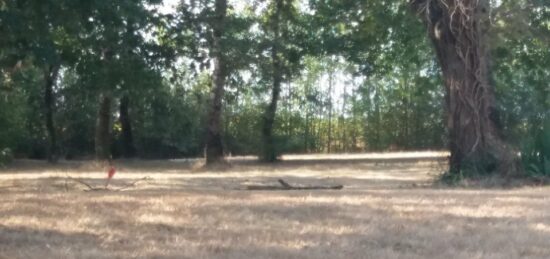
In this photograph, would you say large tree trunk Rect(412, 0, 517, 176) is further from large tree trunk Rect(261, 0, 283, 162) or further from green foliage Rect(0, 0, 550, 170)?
large tree trunk Rect(261, 0, 283, 162)

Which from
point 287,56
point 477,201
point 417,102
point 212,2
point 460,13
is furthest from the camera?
point 417,102

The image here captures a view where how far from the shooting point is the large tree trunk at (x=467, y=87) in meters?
16.3

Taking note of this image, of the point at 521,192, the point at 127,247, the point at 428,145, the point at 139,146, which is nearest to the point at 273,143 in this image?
the point at 139,146

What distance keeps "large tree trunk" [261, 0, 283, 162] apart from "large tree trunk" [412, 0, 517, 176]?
1050 cm

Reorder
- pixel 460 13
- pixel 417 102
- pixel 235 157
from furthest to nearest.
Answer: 1. pixel 417 102
2. pixel 235 157
3. pixel 460 13

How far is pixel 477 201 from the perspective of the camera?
12117 millimetres

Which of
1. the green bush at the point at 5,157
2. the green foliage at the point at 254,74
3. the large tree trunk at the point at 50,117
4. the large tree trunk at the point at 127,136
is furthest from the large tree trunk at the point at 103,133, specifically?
the large tree trunk at the point at 127,136

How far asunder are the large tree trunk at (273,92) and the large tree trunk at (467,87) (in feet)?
34.4

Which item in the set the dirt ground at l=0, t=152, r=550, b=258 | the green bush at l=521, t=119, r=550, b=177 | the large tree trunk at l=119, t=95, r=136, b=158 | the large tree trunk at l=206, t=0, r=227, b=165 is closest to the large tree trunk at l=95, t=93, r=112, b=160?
the large tree trunk at l=206, t=0, r=227, b=165

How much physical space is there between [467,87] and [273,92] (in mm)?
15942

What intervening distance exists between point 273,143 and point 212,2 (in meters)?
11.1

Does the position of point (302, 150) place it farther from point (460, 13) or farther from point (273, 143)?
point (460, 13)

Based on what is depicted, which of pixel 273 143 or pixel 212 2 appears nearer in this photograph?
pixel 212 2

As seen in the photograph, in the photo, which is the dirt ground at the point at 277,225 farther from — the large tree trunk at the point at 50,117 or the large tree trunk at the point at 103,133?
the large tree trunk at the point at 50,117
